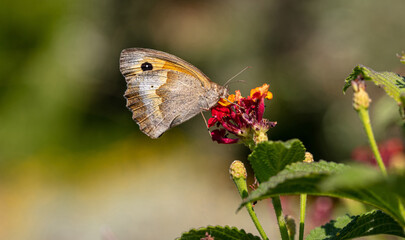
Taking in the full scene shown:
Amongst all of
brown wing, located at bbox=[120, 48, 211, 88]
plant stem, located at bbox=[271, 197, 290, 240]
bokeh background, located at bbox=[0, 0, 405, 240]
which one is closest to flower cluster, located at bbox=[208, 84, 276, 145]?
plant stem, located at bbox=[271, 197, 290, 240]

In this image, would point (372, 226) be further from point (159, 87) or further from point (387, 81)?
point (159, 87)

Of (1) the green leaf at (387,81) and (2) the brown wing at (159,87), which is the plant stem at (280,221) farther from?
(2) the brown wing at (159,87)

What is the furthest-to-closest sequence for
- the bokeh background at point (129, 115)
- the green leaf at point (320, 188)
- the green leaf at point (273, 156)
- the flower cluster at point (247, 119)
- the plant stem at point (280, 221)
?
the bokeh background at point (129, 115) → the flower cluster at point (247, 119) → the plant stem at point (280, 221) → the green leaf at point (273, 156) → the green leaf at point (320, 188)

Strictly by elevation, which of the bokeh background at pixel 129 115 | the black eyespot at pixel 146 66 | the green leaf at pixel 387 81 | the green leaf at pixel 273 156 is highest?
the bokeh background at pixel 129 115

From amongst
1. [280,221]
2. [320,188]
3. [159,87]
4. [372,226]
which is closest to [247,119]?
[280,221]

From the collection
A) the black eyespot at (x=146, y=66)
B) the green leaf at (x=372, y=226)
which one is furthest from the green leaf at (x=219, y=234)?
the black eyespot at (x=146, y=66)

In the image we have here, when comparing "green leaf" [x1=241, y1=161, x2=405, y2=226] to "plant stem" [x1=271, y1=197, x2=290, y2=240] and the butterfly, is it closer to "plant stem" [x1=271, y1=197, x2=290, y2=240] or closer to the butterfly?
"plant stem" [x1=271, y1=197, x2=290, y2=240]

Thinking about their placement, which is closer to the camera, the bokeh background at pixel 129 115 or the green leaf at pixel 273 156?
the green leaf at pixel 273 156

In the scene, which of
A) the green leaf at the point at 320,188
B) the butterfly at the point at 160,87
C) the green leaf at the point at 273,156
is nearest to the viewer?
the green leaf at the point at 320,188
